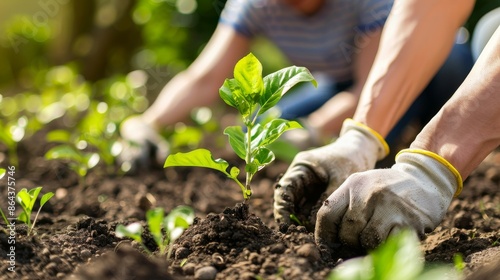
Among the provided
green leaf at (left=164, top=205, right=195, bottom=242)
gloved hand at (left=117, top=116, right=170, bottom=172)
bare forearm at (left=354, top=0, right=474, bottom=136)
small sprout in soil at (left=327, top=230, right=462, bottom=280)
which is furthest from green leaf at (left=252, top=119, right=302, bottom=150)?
gloved hand at (left=117, top=116, right=170, bottom=172)

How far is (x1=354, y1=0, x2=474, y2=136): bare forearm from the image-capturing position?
183 centimetres

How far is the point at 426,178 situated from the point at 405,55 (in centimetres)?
49

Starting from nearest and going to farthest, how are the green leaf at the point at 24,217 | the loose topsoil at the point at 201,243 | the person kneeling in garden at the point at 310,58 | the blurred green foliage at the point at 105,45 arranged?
the loose topsoil at the point at 201,243, the green leaf at the point at 24,217, the person kneeling in garden at the point at 310,58, the blurred green foliage at the point at 105,45

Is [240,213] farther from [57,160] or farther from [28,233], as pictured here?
[57,160]

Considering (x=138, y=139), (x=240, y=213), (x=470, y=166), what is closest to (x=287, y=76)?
(x=240, y=213)

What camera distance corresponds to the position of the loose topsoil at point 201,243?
3.92 feet

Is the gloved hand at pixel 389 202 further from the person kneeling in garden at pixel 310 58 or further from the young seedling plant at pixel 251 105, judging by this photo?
the person kneeling in garden at pixel 310 58

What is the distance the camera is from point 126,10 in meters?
5.80

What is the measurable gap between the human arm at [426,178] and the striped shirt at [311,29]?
1.67m

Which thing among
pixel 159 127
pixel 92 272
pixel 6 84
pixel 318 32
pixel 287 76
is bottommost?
pixel 6 84

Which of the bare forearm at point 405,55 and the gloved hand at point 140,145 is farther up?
the bare forearm at point 405,55

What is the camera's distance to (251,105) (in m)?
1.50

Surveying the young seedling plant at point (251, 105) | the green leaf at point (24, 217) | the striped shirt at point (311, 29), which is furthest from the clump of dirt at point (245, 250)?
the striped shirt at point (311, 29)

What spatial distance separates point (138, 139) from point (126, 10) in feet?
10.2
